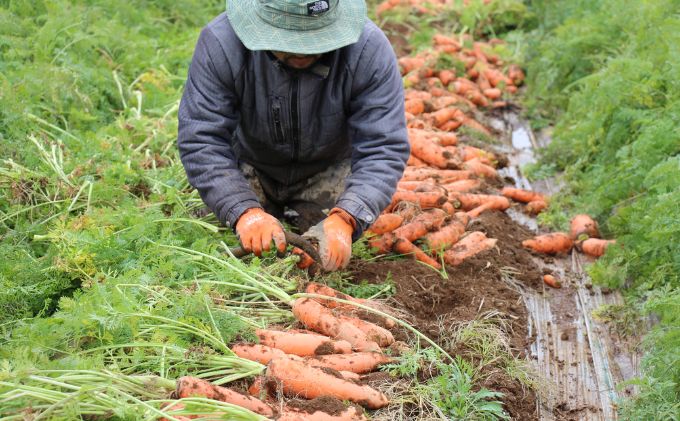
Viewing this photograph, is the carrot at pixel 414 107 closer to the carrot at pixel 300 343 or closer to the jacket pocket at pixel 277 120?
the jacket pocket at pixel 277 120

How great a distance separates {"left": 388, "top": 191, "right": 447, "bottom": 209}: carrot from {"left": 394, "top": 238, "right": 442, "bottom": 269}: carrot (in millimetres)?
482

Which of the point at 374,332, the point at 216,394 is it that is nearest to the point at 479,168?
the point at 374,332

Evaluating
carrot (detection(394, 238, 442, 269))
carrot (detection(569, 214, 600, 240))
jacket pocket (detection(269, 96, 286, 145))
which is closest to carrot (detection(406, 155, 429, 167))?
carrot (detection(569, 214, 600, 240))

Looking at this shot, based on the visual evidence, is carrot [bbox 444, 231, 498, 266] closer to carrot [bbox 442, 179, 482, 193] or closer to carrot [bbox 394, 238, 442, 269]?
carrot [bbox 394, 238, 442, 269]

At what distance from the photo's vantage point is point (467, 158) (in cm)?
622

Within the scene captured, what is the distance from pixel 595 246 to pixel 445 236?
3.10 ft

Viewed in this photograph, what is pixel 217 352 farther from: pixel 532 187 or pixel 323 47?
pixel 532 187

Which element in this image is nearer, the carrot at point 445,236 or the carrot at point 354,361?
the carrot at point 354,361

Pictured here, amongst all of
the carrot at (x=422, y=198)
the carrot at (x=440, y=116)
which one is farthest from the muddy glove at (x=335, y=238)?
the carrot at (x=440, y=116)

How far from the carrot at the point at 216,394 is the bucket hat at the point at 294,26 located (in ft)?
4.94

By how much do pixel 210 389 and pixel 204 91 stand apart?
1.64 m

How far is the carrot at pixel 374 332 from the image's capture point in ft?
11.8

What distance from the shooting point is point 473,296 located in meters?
4.32

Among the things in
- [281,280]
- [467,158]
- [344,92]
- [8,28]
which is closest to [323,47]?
[344,92]
